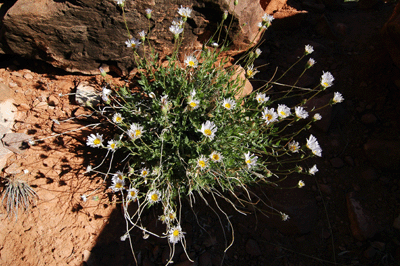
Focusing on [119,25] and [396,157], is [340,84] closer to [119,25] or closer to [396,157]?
[396,157]

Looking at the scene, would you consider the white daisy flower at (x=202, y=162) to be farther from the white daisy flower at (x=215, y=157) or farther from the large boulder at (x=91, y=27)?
the large boulder at (x=91, y=27)

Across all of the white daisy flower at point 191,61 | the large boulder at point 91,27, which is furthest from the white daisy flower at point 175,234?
the large boulder at point 91,27

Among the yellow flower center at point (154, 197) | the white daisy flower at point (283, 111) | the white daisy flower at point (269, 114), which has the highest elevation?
the white daisy flower at point (283, 111)

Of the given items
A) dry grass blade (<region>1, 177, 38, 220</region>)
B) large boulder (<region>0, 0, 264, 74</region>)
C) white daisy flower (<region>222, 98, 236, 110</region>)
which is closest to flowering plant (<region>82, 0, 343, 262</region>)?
white daisy flower (<region>222, 98, 236, 110</region>)

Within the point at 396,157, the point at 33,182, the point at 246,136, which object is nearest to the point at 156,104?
the point at 246,136

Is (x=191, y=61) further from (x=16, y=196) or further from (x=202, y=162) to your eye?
(x=16, y=196)

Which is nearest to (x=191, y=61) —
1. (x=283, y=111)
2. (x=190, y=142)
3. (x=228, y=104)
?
(x=228, y=104)
